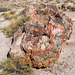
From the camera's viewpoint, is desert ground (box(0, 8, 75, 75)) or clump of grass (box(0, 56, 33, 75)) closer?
clump of grass (box(0, 56, 33, 75))

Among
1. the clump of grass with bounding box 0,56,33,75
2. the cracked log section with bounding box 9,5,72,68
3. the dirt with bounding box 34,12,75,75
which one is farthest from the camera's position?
the dirt with bounding box 34,12,75,75

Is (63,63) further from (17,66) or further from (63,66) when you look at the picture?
(17,66)

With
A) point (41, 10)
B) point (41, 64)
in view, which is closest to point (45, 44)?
point (41, 64)

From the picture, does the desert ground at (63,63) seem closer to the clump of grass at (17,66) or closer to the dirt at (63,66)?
the dirt at (63,66)

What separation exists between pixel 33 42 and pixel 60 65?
4.43ft

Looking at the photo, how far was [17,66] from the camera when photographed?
3328mm

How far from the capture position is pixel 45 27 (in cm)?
381

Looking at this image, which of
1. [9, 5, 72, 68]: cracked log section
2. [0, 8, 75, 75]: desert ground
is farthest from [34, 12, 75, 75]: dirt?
[9, 5, 72, 68]: cracked log section

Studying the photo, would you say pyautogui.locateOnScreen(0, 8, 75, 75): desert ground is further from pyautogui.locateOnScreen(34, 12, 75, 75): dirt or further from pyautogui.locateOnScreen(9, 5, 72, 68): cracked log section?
pyautogui.locateOnScreen(9, 5, 72, 68): cracked log section

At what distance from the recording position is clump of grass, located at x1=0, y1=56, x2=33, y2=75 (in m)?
3.16

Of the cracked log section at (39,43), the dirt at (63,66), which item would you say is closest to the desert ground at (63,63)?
the dirt at (63,66)

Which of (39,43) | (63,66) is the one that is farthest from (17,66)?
(63,66)

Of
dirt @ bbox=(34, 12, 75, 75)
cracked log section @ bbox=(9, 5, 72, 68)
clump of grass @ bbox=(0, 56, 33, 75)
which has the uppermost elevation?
cracked log section @ bbox=(9, 5, 72, 68)

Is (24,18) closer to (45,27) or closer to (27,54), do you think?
(45,27)
